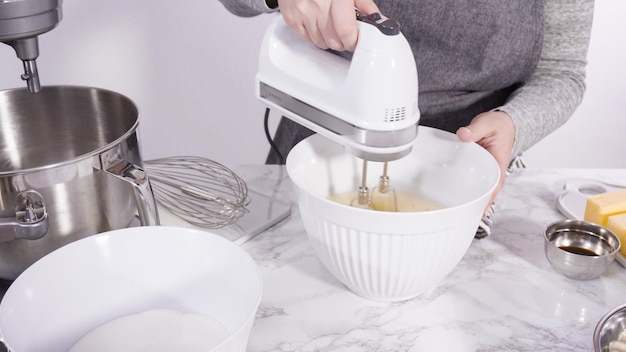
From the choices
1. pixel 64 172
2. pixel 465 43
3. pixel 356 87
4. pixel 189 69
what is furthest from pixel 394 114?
pixel 189 69

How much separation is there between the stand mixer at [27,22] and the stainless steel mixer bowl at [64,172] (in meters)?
0.12

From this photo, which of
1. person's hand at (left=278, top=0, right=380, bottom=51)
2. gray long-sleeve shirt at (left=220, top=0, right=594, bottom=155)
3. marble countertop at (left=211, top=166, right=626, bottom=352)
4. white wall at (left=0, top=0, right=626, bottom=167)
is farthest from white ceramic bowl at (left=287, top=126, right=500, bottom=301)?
white wall at (left=0, top=0, right=626, bottom=167)

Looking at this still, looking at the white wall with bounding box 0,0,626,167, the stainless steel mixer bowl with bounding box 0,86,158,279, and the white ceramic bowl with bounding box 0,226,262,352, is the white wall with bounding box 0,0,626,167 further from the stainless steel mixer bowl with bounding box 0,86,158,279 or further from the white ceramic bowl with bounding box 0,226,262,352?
the white ceramic bowl with bounding box 0,226,262,352

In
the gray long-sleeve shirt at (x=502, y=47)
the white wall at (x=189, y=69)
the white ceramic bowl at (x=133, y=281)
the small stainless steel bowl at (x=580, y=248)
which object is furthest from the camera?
the white wall at (x=189, y=69)

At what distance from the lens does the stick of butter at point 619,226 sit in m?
0.83

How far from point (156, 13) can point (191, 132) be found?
356 millimetres

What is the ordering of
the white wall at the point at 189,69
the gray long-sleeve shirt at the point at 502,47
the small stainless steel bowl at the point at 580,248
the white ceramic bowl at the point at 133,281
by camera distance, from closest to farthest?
the white ceramic bowl at the point at 133,281, the small stainless steel bowl at the point at 580,248, the gray long-sleeve shirt at the point at 502,47, the white wall at the point at 189,69

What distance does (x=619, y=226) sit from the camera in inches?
33.0

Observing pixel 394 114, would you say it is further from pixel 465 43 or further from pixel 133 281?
pixel 465 43

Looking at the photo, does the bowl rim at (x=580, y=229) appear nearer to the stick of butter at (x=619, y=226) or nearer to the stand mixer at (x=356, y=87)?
the stick of butter at (x=619, y=226)

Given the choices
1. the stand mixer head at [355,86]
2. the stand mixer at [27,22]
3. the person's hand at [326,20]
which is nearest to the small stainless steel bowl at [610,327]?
the stand mixer head at [355,86]

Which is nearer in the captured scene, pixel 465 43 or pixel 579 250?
pixel 579 250

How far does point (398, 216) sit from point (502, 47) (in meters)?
0.52

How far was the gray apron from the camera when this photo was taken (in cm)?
105
